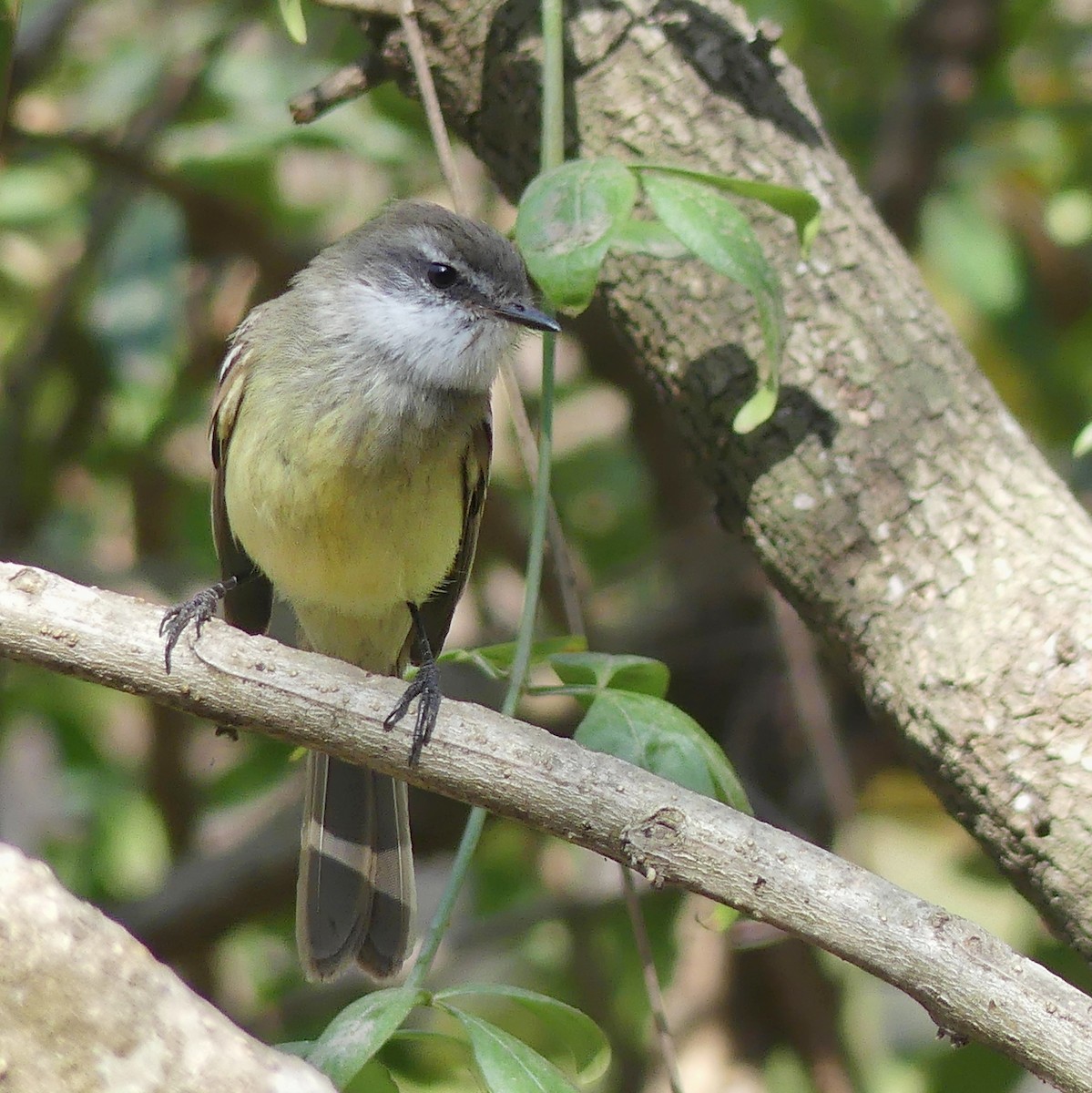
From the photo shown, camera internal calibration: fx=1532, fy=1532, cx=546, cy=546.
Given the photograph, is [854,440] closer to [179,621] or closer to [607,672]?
[607,672]

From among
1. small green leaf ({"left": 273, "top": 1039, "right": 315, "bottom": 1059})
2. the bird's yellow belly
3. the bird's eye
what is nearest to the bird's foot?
the bird's yellow belly

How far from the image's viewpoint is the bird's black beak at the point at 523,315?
314 centimetres

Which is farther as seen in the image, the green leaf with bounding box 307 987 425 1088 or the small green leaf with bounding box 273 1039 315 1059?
the small green leaf with bounding box 273 1039 315 1059

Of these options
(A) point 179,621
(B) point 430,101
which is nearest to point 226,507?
(A) point 179,621

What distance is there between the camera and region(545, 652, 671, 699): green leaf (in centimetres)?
243

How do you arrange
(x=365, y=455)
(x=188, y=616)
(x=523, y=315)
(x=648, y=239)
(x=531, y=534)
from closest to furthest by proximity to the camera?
(x=648, y=239), (x=531, y=534), (x=188, y=616), (x=365, y=455), (x=523, y=315)

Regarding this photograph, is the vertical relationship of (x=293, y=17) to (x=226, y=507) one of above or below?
above

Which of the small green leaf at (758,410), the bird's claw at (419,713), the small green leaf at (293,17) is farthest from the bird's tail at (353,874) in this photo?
the small green leaf at (293,17)

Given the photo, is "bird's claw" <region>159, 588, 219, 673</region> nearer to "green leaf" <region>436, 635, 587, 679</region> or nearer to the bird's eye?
"green leaf" <region>436, 635, 587, 679</region>

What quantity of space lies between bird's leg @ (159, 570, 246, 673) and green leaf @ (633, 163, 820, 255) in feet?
3.25

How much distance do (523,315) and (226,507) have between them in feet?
2.62

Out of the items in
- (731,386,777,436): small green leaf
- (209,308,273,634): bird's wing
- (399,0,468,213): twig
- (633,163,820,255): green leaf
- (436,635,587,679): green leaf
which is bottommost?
(209,308,273,634): bird's wing

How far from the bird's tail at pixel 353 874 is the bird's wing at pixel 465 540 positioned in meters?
0.41

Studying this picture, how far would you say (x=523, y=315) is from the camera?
3.19 meters
